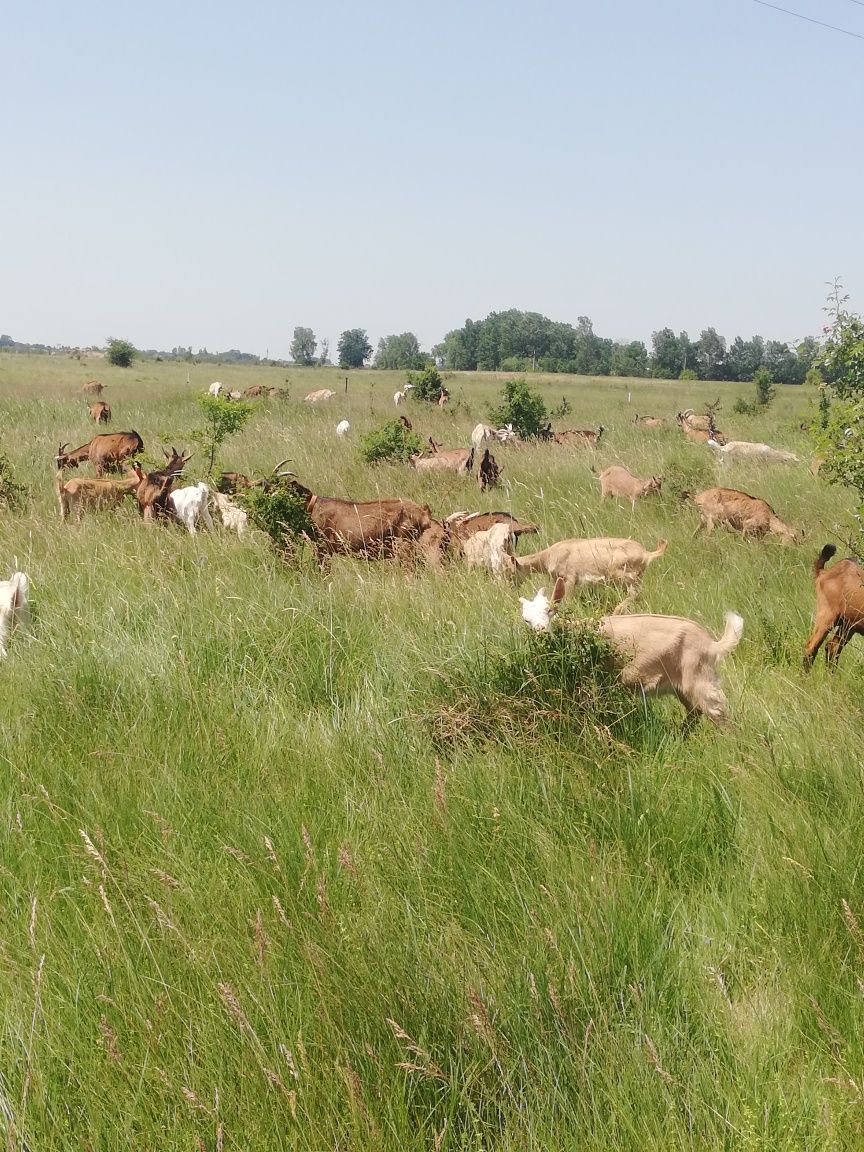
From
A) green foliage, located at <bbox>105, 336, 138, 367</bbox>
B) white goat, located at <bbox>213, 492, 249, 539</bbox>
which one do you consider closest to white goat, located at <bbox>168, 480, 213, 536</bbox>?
white goat, located at <bbox>213, 492, 249, 539</bbox>

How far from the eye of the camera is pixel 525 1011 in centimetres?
254

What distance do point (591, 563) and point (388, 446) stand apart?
732 centimetres

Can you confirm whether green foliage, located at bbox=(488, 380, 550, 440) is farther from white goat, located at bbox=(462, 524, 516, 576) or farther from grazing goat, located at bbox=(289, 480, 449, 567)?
white goat, located at bbox=(462, 524, 516, 576)

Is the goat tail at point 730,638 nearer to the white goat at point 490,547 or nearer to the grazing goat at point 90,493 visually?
the white goat at point 490,547

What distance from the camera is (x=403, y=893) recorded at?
315 centimetres

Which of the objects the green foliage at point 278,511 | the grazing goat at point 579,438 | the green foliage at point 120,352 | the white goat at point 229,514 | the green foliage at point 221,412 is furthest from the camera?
the green foliage at point 120,352

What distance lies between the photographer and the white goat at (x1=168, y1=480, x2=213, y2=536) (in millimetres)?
10773

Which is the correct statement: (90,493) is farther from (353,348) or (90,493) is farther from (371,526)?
(353,348)

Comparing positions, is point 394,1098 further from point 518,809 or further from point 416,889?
point 518,809

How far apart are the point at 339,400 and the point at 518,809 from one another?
3119 cm

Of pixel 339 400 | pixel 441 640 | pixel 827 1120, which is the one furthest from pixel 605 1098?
pixel 339 400

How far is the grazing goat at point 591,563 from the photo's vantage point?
803 centimetres

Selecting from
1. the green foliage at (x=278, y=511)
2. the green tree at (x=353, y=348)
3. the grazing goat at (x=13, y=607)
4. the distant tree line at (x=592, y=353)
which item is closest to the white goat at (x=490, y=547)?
the green foliage at (x=278, y=511)

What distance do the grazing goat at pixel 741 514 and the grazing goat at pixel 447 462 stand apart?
4.60 metres
